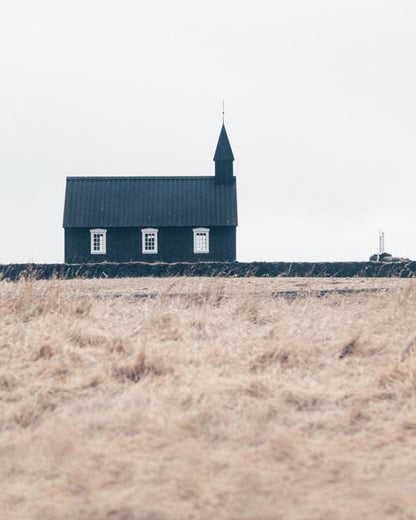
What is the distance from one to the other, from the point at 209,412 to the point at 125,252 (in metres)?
42.1

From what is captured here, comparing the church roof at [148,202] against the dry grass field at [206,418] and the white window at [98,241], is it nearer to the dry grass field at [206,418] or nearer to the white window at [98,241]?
the white window at [98,241]

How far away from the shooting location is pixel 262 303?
1223 centimetres

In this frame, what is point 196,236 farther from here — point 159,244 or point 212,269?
point 212,269

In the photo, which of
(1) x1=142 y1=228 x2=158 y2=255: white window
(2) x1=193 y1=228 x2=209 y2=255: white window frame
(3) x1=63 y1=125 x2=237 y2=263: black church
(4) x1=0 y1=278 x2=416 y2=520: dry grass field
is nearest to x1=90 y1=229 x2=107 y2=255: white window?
(3) x1=63 y1=125 x2=237 y2=263: black church

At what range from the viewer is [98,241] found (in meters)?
48.2

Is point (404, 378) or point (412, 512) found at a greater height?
point (404, 378)

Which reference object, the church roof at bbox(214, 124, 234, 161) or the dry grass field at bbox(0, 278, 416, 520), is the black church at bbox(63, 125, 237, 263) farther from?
the dry grass field at bbox(0, 278, 416, 520)

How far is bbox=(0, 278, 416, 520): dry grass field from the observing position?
528cm

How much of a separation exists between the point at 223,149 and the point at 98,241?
10.5m

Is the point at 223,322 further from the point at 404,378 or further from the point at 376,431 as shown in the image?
the point at 376,431

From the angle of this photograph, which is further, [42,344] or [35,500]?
[42,344]

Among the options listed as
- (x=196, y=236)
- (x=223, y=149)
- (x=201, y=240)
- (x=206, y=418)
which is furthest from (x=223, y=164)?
(x=206, y=418)

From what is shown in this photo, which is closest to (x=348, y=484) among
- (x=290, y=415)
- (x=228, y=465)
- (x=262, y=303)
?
(x=228, y=465)

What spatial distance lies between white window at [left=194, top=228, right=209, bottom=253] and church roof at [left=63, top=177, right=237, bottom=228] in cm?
57
